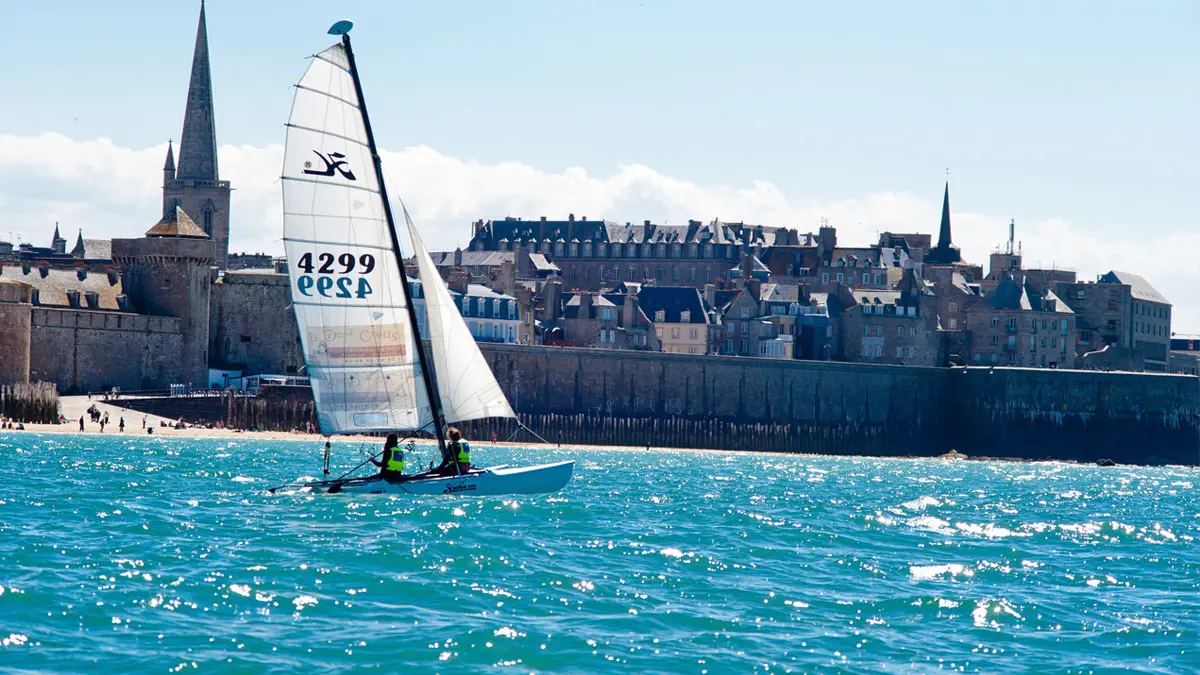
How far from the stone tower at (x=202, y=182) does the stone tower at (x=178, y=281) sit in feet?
66.3

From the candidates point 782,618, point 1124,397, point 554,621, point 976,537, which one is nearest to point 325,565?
point 554,621

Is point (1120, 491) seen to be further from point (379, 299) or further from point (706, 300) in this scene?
point (706, 300)

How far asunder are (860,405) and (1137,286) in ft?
126

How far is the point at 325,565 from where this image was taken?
81.6 feet

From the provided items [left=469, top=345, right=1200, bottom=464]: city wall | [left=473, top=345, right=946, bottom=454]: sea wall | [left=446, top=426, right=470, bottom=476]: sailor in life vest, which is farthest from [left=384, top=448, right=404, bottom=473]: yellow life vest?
[left=469, top=345, right=1200, bottom=464]: city wall

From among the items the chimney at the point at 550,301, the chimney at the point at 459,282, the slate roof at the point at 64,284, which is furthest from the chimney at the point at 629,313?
the slate roof at the point at 64,284

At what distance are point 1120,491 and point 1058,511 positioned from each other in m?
17.2

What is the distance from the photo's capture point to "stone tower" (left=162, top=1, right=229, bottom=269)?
360ft

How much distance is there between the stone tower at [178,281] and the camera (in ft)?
290

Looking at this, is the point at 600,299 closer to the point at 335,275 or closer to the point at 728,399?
the point at 728,399

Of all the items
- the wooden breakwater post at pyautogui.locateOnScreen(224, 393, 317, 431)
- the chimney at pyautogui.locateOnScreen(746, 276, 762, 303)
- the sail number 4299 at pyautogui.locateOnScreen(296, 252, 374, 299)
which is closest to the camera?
the sail number 4299 at pyautogui.locateOnScreen(296, 252, 374, 299)

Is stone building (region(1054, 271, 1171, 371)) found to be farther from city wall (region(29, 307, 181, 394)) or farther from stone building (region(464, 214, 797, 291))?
city wall (region(29, 307, 181, 394))

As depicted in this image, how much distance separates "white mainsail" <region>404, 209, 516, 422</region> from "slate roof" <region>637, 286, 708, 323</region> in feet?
250

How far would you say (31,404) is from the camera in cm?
7319
